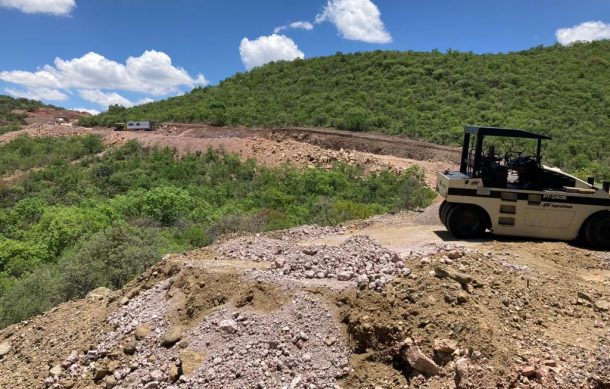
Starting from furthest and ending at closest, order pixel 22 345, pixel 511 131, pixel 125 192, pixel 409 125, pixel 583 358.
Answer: pixel 409 125 < pixel 125 192 < pixel 511 131 < pixel 22 345 < pixel 583 358

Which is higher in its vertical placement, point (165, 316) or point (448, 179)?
point (448, 179)

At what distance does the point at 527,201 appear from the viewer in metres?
8.80

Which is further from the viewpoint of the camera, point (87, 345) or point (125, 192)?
point (125, 192)

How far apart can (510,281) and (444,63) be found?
4038 cm

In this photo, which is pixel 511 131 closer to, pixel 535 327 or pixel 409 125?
pixel 535 327

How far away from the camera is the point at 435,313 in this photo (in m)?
5.54

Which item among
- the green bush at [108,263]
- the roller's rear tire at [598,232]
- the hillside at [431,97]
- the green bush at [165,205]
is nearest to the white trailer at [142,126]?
the hillside at [431,97]

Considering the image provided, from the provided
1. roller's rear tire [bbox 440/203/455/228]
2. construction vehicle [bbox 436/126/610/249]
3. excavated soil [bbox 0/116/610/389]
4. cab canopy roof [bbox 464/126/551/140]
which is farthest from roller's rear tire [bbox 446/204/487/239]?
cab canopy roof [bbox 464/126/551/140]

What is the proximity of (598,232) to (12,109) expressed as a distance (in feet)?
221

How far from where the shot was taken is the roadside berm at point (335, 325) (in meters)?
5.17

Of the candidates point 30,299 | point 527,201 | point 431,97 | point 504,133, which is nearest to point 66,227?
point 30,299

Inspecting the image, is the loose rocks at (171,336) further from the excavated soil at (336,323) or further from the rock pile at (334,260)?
the rock pile at (334,260)

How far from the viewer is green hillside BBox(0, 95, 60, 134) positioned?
4621 cm

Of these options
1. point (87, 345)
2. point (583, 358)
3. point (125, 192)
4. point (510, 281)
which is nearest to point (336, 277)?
point (510, 281)
